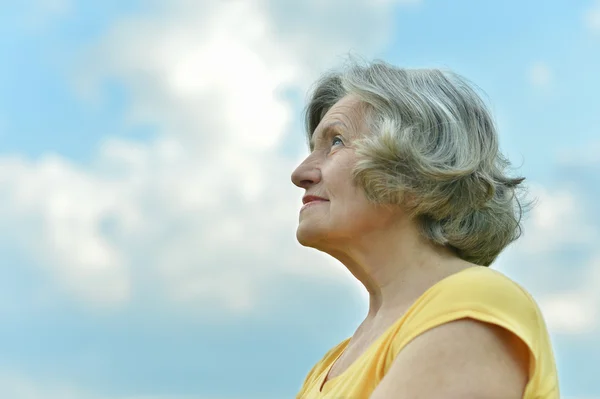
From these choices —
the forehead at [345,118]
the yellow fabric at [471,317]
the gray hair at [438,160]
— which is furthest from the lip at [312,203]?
the yellow fabric at [471,317]

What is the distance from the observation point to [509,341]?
9.74 feet

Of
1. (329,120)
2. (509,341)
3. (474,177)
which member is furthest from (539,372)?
(329,120)

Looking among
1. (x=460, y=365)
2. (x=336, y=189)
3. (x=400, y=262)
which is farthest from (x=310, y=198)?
(x=460, y=365)

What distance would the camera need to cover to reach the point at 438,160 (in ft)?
11.7

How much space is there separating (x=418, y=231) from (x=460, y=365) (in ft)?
2.74

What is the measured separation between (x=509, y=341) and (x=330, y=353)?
1.49m

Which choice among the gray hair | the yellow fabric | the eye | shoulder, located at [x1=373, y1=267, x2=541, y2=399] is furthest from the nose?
shoulder, located at [x1=373, y1=267, x2=541, y2=399]

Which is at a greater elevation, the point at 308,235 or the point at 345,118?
the point at 345,118

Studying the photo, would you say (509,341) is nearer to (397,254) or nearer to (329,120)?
(397,254)

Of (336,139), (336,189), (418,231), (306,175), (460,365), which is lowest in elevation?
(460,365)

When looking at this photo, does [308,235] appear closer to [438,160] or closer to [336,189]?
[336,189]

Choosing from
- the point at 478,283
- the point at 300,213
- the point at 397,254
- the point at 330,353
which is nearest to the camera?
the point at 478,283

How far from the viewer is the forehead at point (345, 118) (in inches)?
150

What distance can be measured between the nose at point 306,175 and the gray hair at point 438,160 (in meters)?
0.27
